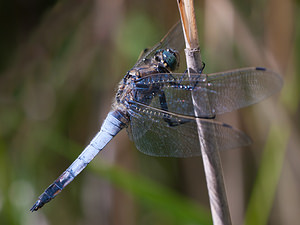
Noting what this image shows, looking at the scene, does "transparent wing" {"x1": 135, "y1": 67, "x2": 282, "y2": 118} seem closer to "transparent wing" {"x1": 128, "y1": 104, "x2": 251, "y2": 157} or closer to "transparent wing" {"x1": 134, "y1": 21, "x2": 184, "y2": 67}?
"transparent wing" {"x1": 128, "y1": 104, "x2": 251, "y2": 157}

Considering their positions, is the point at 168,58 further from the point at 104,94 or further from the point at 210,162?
the point at 104,94

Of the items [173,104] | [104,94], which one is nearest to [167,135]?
[173,104]

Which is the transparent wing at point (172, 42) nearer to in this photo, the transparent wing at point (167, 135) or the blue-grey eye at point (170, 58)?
the blue-grey eye at point (170, 58)

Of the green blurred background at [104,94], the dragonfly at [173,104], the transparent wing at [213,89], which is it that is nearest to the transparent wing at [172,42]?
the dragonfly at [173,104]

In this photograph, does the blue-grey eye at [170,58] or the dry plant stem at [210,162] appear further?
the blue-grey eye at [170,58]

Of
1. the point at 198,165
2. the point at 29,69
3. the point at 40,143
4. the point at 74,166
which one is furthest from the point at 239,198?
the point at 29,69

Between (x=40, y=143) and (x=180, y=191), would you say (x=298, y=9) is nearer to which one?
(x=180, y=191)
